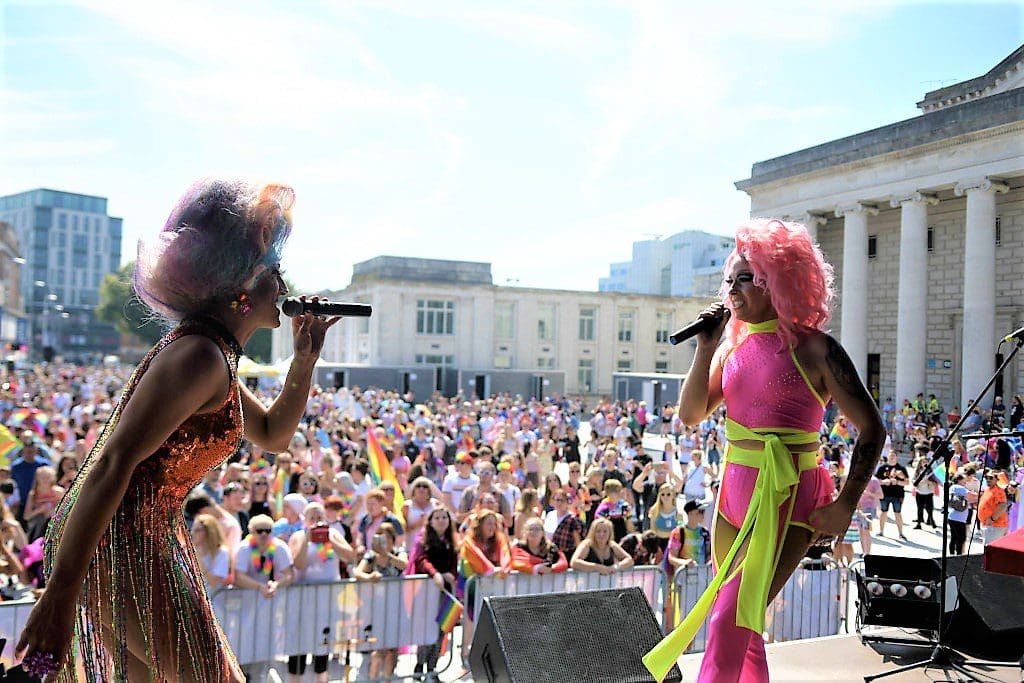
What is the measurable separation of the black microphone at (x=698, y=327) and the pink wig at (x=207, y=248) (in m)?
1.66

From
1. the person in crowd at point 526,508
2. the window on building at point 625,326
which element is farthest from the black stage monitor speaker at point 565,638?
the window on building at point 625,326

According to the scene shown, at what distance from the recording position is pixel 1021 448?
5621 mm

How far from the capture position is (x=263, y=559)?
20.5 ft

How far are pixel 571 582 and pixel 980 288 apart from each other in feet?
21.0

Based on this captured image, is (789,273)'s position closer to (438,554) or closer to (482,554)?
(482,554)

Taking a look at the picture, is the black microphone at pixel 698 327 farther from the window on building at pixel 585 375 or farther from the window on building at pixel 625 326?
the window on building at pixel 625 326

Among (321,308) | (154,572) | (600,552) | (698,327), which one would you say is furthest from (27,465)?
(698,327)

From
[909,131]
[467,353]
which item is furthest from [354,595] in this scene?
[467,353]

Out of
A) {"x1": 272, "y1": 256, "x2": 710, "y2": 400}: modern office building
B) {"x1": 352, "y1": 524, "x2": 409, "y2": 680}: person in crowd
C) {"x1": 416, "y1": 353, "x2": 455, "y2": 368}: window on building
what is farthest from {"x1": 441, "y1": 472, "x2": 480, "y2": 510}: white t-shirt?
{"x1": 416, "y1": 353, "x2": 455, "y2": 368}: window on building

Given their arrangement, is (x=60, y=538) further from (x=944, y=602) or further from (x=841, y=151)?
(x=841, y=151)

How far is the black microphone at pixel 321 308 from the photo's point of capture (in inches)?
99.7

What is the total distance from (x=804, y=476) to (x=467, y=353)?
47119 millimetres

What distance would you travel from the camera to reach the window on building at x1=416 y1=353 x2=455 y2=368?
49219 millimetres

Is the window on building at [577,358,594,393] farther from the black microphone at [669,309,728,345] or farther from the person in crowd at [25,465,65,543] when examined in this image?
the black microphone at [669,309,728,345]
